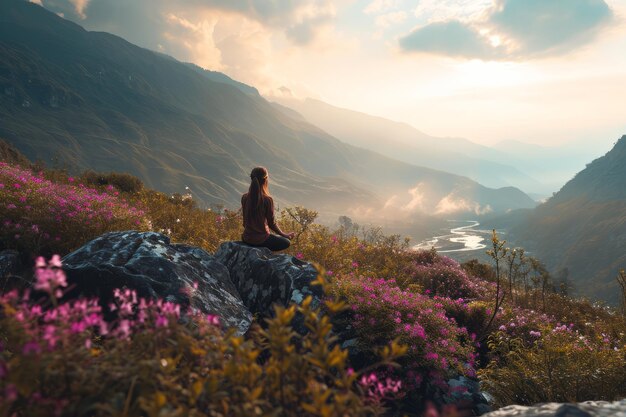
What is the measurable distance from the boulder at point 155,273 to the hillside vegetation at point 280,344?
314 millimetres

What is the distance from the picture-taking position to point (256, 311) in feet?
22.8

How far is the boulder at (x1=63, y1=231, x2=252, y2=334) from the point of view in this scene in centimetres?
561

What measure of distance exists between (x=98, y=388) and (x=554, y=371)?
5.78 meters

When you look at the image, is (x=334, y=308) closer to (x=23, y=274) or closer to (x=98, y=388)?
(x=98, y=388)

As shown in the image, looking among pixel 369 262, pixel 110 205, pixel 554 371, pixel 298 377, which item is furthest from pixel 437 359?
pixel 110 205

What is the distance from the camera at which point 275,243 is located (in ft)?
28.7

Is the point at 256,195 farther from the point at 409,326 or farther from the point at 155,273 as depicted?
the point at 409,326

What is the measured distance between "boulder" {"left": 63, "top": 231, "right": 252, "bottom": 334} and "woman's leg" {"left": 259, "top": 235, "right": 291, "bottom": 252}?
1.45 meters

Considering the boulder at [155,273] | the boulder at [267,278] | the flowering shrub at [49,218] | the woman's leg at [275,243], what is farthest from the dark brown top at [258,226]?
the flowering shrub at [49,218]

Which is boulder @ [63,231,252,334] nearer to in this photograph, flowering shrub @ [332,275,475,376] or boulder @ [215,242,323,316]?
boulder @ [215,242,323,316]

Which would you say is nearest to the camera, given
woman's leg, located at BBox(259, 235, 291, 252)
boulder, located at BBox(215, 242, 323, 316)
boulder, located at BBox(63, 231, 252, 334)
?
boulder, located at BBox(63, 231, 252, 334)

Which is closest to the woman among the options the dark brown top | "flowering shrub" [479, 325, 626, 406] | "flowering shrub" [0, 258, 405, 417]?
the dark brown top

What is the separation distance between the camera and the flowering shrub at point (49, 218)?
8023mm

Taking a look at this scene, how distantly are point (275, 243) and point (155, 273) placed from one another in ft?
10.6
